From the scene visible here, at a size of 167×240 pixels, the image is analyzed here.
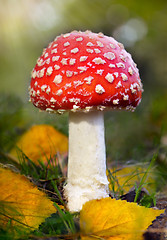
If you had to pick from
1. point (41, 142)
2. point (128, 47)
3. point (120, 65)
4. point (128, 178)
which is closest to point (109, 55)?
point (120, 65)

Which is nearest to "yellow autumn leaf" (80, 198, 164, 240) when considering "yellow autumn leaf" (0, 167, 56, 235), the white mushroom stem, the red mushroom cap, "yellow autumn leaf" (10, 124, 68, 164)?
"yellow autumn leaf" (0, 167, 56, 235)

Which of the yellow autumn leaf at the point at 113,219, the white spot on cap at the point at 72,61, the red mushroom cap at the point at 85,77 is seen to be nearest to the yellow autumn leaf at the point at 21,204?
the yellow autumn leaf at the point at 113,219

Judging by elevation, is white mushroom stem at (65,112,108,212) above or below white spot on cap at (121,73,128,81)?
below

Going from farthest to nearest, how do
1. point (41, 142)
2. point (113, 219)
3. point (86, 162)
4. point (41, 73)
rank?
point (41, 142) → point (86, 162) → point (41, 73) → point (113, 219)

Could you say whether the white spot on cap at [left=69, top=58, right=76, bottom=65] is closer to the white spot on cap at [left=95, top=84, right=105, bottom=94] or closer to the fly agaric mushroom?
the fly agaric mushroom

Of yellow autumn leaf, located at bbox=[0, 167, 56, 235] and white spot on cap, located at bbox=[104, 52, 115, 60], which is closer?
yellow autumn leaf, located at bbox=[0, 167, 56, 235]

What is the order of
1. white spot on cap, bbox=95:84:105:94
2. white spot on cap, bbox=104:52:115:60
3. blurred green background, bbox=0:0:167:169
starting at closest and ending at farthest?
white spot on cap, bbox=95:84:105:94
white spot on cap, bbox=104:52:115:60
blurred green background, bbox=0:0:167:169

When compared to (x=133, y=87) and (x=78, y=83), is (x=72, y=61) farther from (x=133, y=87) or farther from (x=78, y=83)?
(x=133, y=87)
